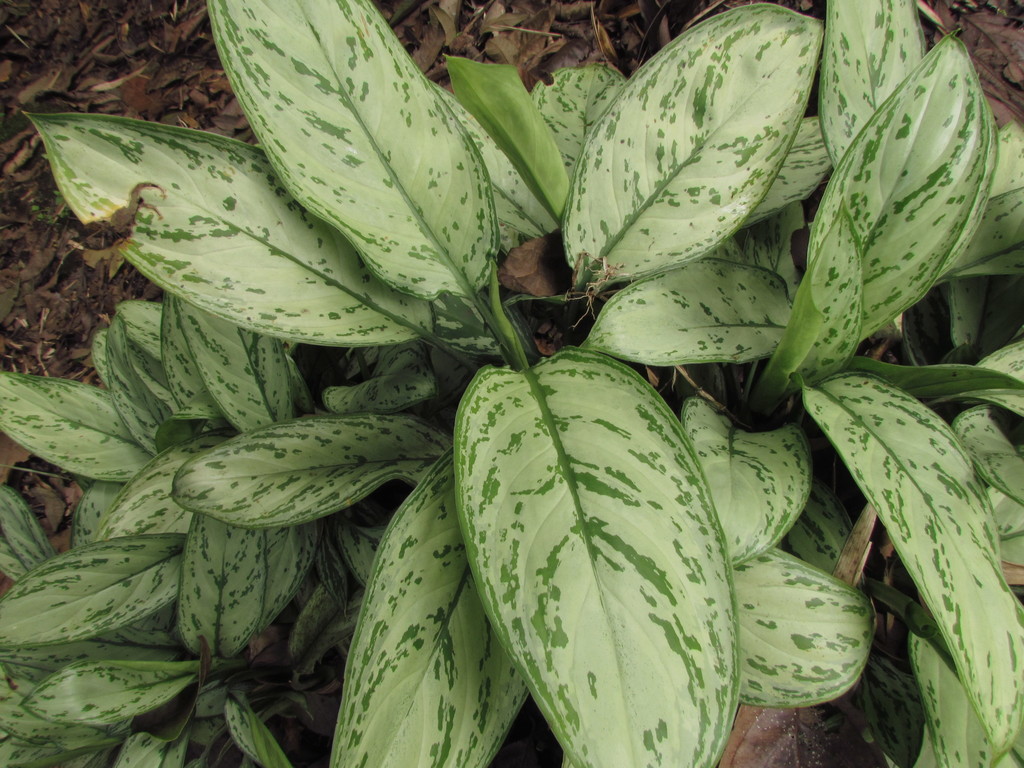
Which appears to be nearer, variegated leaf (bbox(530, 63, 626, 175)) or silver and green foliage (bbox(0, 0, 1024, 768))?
silver and green foliage (bbox(0, 0, 1024, 768))

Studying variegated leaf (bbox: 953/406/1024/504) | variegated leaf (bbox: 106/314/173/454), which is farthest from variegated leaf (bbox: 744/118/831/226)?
variegated leaf (bbox: 106/314/173/454)

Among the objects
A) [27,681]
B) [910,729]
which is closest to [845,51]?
[910,729]

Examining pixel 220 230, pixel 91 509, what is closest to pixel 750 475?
pixel 220 230

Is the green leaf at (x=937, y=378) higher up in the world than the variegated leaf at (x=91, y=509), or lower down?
lower down

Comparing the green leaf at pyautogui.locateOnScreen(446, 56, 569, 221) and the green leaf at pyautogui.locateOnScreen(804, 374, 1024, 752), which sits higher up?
the green leaf at pyautogui.locateOnScreen(446, 56, 569, 221)

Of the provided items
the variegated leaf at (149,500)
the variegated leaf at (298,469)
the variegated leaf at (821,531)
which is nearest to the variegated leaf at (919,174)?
the variegated leaf at (821,531)

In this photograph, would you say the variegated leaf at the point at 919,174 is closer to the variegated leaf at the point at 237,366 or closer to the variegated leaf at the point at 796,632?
the variegated leaf at the point at 796,632

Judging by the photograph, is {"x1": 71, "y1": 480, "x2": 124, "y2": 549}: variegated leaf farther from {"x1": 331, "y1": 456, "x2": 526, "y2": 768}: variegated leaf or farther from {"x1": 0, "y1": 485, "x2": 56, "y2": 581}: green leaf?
{"x1": 331, "y1": 456, "x2": 526, "y2": 768}: variegated leaf
